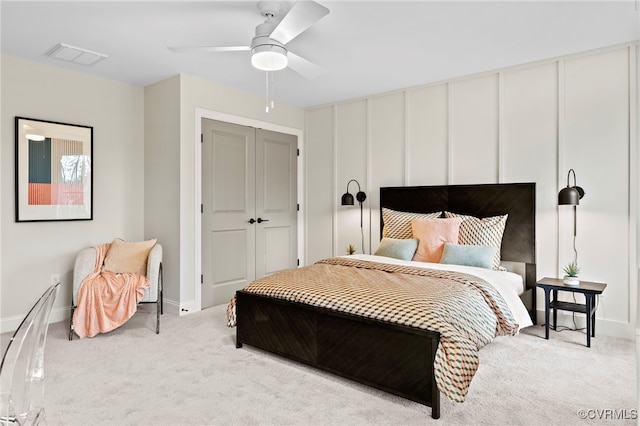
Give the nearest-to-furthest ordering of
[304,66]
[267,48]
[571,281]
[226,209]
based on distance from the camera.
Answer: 1. [267,48]
2. [304,66]
3. [571,281]
4. [226,209]

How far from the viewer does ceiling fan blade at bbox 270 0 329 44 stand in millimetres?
2182

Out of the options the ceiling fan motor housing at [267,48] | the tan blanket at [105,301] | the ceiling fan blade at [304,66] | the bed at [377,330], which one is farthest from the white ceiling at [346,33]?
the tan blanket at [105,301]

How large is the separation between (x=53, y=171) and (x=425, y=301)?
359 centimetres

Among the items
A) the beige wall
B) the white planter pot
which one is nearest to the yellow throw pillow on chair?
the beige wall

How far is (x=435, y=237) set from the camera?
3.87m

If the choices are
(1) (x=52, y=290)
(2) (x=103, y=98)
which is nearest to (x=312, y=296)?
(1) (x=52, y=290)

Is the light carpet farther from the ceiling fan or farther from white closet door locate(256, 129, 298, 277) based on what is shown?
the ceiling fan

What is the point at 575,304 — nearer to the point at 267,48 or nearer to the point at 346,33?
the point at 346,33

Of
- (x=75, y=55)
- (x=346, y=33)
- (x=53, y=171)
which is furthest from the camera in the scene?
(x=53, y=171)

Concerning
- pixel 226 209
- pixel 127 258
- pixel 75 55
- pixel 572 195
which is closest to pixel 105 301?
pixel 127 258

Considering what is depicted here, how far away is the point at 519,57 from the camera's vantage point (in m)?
3.68

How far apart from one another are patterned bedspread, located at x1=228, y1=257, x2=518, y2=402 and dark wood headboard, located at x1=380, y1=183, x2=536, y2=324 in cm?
104

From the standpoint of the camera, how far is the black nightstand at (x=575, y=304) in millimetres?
3150

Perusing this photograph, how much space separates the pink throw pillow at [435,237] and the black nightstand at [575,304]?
2.73 ft
